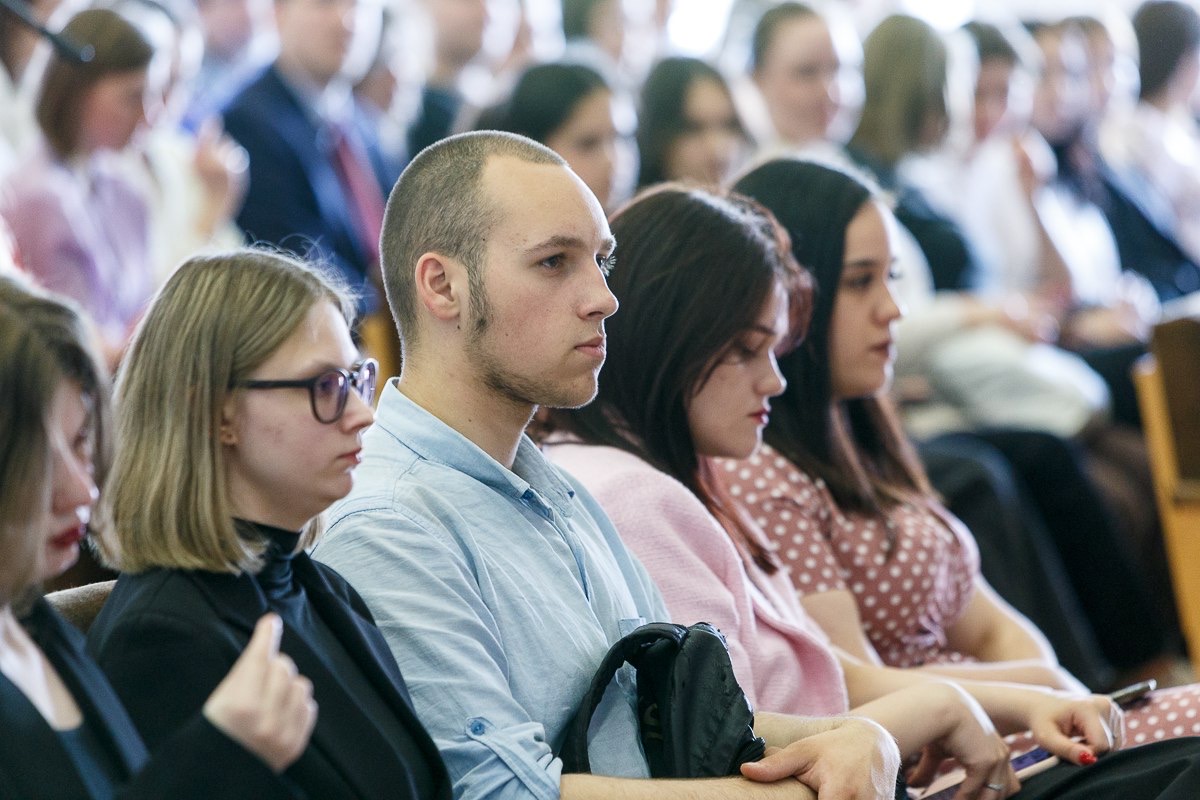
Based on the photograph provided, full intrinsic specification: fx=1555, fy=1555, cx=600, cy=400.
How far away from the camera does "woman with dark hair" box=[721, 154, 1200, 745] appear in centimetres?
203

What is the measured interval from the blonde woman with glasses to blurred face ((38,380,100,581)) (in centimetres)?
10

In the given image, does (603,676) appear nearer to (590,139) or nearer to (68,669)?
(68,669)

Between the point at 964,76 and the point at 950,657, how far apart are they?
2.85m

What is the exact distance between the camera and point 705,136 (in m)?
Result: 3.44

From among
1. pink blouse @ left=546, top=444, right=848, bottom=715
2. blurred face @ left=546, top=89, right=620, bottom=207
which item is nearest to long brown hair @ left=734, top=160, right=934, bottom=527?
pink blouse @ left=546, top=444, right=848, bottom=715

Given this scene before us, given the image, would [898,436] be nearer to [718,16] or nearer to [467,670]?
[467,670]

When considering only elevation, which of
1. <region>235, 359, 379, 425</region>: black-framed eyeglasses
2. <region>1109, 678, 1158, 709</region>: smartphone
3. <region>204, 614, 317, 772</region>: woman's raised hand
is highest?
<region>235, 359, 379, 425</region>: black-framed eyeglasses

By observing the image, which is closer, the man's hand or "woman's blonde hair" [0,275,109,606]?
"woman's blonde hair" [0,275,109,606]

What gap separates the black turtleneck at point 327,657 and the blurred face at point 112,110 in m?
2.04

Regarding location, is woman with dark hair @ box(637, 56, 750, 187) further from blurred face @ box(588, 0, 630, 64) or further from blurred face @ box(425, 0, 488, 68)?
blurred face @ box(588, 0, 630, 64)

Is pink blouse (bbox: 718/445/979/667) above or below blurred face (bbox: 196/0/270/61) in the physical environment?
below

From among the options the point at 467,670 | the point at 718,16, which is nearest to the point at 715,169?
the point at 467,670

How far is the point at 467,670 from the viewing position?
1306mm

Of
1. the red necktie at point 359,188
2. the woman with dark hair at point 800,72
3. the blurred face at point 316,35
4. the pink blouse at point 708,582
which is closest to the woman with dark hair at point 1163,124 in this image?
the woman with dark hair at point 800,72
